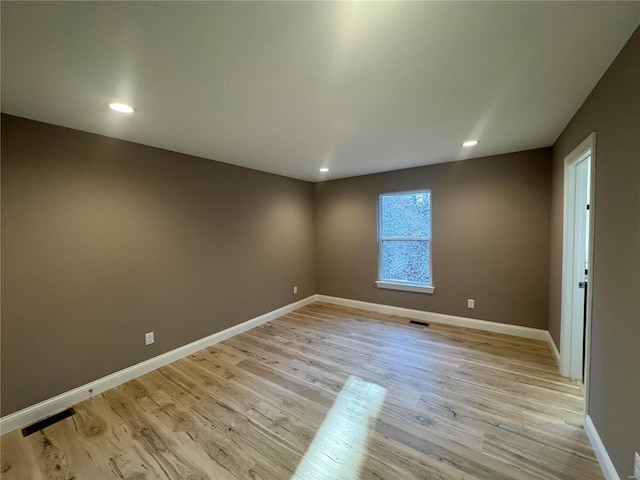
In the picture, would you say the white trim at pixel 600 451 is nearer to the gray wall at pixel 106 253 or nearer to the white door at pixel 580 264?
the white door at pixel 580 264

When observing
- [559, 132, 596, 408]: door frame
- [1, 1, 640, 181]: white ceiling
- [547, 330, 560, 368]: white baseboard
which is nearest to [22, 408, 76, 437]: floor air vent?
[1, 1, 640, 181]: white ceiling

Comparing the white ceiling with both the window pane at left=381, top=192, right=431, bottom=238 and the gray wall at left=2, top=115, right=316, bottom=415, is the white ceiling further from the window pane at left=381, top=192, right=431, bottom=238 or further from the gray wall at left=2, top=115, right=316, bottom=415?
the window pane at left=381, top=192, right=431, bottom=238

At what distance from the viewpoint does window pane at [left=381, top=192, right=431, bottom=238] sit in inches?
158

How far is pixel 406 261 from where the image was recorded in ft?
13.9

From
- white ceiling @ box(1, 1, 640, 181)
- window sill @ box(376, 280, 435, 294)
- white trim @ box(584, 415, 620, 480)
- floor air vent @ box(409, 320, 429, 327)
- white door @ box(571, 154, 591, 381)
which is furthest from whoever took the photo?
window sill @ box(376, 280, 435, 294)

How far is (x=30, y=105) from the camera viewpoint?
1813 millimetres

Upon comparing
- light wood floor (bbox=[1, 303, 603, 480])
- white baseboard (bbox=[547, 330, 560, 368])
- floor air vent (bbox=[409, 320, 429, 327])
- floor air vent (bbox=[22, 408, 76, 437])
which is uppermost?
white baseboard (bbox=[547, 330, 560, 368])

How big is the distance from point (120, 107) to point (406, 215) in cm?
368

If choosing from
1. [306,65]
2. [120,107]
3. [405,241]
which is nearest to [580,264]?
[405,241]

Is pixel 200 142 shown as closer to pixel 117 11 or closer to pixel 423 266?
pixel 117 11

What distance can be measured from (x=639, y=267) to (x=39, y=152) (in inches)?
150

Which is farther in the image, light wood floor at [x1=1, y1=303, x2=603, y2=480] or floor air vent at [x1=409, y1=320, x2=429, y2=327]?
floor air vent at [x1=409, y1=320, x2=429, y2=327]

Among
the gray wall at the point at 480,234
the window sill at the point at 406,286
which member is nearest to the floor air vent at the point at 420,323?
the gray wall at the point at 480,234

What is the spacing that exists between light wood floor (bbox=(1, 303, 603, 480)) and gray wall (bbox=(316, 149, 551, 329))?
622 mm
